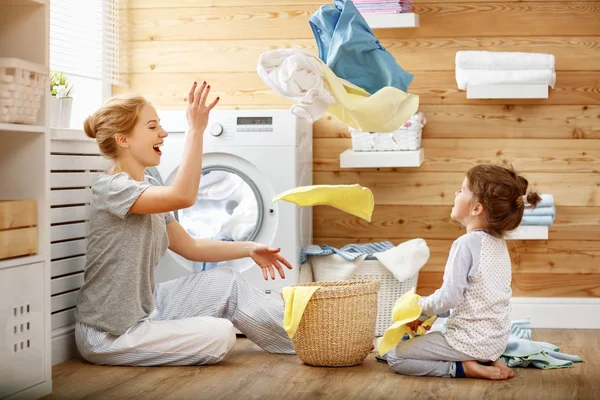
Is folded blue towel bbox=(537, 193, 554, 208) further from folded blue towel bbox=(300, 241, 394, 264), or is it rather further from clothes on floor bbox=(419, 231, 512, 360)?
clothes on floor bbox=(419, 231, 512, 360)

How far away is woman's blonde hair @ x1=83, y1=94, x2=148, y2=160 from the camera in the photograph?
285cm

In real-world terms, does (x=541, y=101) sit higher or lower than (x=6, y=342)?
higher

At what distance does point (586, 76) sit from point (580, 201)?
0.54 metres

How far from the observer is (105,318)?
283cm

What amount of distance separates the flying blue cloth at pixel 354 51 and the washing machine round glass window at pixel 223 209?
0.65 meters

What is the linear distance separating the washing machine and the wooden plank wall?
47 cm

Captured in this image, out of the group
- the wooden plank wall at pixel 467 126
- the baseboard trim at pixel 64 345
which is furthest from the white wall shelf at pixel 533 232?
the baseboard trim at pixel 64 345

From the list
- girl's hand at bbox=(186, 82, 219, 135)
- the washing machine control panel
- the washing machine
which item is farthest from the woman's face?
the washing machine control panel

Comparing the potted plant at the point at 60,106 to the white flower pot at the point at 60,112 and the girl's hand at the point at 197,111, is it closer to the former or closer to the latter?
the white flower pot at the point at 60,112

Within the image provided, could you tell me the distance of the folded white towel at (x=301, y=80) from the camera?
2.94 meters

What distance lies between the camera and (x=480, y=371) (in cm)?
265

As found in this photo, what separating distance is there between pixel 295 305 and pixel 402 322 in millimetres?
344

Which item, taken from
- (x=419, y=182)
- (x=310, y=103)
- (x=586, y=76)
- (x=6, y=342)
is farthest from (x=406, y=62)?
(x=6, y=342)

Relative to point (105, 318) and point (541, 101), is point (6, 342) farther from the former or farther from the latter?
point (541, 101)
